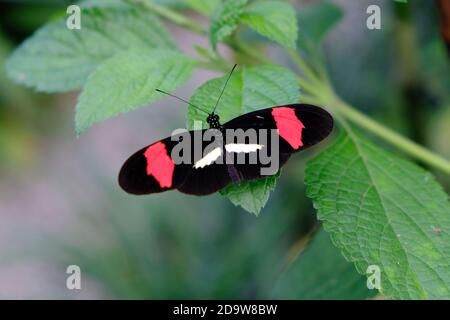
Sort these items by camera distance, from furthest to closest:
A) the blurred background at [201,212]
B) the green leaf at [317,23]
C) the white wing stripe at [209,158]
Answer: the blurred background at [201,212]
the green leaf at [317,23]
the white wing stripe at [209,158]

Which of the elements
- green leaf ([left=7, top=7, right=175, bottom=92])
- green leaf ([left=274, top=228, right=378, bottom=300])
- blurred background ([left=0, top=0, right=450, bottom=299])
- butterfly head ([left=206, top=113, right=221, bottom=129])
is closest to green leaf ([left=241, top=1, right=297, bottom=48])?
butterfly head ([left=206, top=113, right=221, bottom=129])

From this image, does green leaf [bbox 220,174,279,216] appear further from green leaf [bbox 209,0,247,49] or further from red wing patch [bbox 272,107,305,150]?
green leaf [bbox 209,0,247,49]

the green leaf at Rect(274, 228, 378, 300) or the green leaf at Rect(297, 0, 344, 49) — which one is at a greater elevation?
the green leaf at Rect(297, 0, 344, 49)

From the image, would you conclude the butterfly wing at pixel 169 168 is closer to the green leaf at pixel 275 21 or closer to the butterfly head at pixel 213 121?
the butterfly head at pixel 213 121

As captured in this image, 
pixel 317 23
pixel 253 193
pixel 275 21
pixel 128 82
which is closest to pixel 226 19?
pixel 275 21

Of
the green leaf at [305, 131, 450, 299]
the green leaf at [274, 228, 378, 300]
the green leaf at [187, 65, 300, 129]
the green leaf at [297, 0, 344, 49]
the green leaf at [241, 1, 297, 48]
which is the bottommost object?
the green leaf at [274, 228, 378, 300]

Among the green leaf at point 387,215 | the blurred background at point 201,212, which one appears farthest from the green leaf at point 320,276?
the green leaf at point 387,215

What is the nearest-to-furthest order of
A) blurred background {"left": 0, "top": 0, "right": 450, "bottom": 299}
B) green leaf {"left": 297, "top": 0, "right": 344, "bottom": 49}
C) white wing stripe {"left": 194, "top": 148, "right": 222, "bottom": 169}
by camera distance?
white wing stripe {"left": 194, "top": 148, "right": 222, "bottom": 169} → green leaf {"left": 297, "top": 0, "right": 344, "bottom": 49} → blurred background {"left": 0, "top": 0, "right": 450, "bottom": 299}
